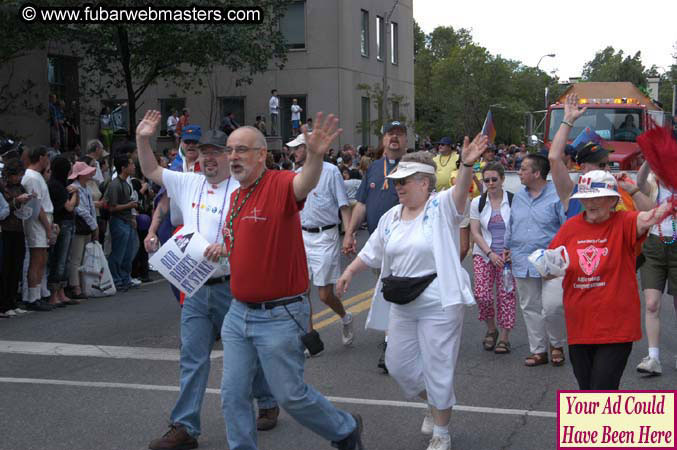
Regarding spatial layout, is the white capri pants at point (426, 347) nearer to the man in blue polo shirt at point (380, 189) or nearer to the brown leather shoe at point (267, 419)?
the brown leather shoe at point (267, 419)

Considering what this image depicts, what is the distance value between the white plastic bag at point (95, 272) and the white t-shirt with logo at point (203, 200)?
6869mm

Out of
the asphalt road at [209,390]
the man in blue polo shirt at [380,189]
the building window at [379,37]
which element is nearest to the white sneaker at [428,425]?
the asphalt road at [209,390]

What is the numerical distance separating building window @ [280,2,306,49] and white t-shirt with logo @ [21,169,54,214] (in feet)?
91.0

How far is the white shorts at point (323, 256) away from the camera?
29.8 ft

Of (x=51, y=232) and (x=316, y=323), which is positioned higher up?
(x=51, y=232)

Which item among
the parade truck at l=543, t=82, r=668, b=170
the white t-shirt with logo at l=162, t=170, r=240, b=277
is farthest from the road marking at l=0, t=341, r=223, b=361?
the parade truck at l=543, t=82, r=668, b=170

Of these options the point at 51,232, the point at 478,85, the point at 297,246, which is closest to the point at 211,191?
the point at 297,246

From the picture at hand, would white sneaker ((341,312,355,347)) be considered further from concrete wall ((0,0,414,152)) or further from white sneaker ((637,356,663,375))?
concrete wall ((0,0,414,152))

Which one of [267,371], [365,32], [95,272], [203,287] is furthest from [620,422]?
[365,32]

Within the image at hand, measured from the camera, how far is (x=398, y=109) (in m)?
45.4

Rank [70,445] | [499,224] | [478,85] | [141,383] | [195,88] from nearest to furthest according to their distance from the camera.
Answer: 1. [70,445]
2. [141,383]
3. [499,224]
4. [195,88]
5. [478,85]

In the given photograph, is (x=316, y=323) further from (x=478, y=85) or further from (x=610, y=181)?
(x=478, y=85)

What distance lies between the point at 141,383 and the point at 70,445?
5.63 feet

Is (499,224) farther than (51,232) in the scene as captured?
No
